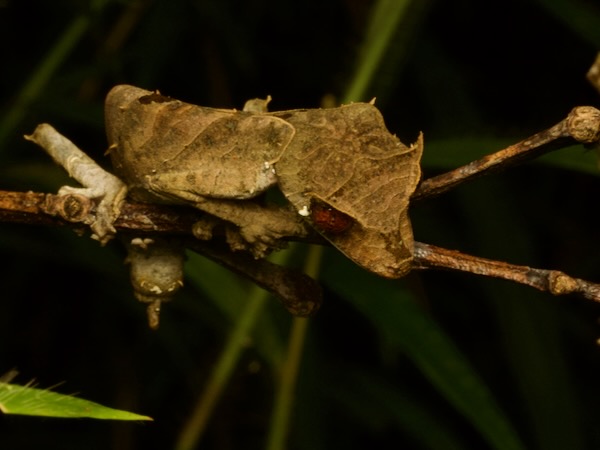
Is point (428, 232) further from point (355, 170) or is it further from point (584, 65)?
point (355, 170)

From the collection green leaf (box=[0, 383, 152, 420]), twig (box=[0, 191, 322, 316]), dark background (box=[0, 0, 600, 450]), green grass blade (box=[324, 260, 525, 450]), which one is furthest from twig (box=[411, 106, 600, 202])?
dark background (box=[0, 0, 600, 450])

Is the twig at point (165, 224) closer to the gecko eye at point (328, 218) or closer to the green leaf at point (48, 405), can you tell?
the gecko eye at point (328, 218)

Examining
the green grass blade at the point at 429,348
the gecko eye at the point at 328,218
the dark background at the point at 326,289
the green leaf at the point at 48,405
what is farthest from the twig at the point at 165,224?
the dark background at the point at 326,289

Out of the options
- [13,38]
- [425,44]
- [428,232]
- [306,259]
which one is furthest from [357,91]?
[13,38]

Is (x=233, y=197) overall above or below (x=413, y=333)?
below

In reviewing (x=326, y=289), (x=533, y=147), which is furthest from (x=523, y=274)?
(x=326, y=289)

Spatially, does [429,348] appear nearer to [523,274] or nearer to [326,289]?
[523,274]

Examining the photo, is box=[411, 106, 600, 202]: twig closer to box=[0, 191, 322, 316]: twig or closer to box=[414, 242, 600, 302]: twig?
box=[414, 242, 600, 302]: twig
